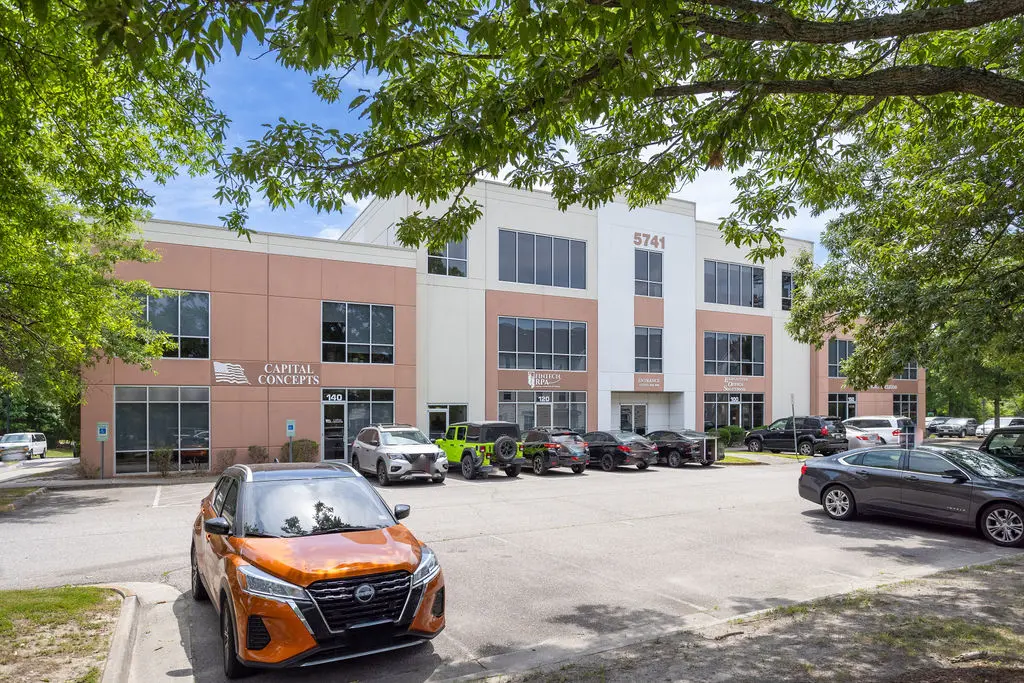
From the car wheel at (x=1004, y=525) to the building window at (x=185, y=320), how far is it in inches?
910

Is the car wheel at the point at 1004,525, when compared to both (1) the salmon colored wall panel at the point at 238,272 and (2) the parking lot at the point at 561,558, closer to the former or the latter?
(2) the parking lot at the point at 561,558

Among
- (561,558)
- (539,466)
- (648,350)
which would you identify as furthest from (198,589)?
(648,350)

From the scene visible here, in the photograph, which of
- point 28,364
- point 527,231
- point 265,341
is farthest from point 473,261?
point 28,364

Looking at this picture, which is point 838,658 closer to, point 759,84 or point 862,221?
point 759,84

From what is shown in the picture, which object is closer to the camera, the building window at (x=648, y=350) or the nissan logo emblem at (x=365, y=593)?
the nissan logo emblem at (x=365, y=593)

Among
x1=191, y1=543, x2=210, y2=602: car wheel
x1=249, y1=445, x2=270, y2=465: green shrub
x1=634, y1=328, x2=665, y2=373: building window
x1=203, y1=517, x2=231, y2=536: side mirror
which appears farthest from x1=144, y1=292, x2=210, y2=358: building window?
x1=634, y1=328, x2=665, y2=373: building window

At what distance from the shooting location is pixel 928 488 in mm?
11414

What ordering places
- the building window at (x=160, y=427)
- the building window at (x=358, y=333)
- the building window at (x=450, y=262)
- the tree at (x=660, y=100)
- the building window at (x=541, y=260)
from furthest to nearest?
the building window at (x=541, y=260) → the building window at (x=450, y=262) → the building window at (x=358, y=333) → the building window at (x=160, y=427) → the tree at (x=660, y=100)

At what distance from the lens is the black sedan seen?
2448 centimetres

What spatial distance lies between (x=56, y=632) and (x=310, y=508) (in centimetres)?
249

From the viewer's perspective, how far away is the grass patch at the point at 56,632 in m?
5.31

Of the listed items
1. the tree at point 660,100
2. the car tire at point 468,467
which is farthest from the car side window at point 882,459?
the car tire at point 468,467

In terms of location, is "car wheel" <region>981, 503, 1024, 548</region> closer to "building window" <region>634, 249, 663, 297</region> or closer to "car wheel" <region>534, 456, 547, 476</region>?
"car wheel" <region>534, 456, 547, 476</region>

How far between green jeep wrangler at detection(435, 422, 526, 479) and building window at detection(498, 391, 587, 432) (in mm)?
8502
